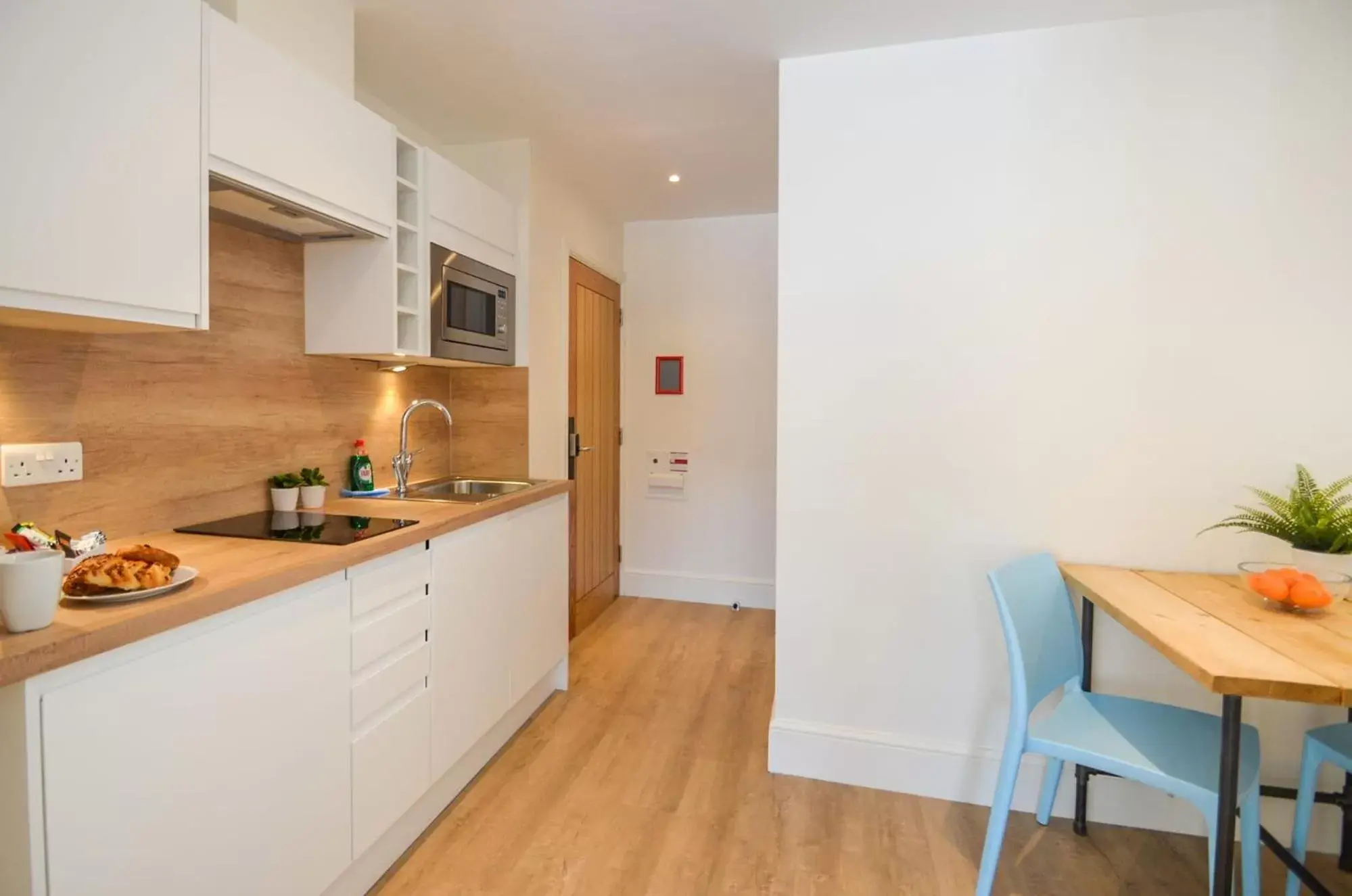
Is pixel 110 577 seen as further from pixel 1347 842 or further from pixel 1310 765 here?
pixel 1347 842

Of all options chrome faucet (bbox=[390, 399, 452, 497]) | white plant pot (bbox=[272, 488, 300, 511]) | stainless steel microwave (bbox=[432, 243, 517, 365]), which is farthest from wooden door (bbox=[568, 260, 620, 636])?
white plant pot (bbox=[272, 488, 300, 511])

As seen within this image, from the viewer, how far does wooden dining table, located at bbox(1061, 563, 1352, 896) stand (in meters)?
1.27

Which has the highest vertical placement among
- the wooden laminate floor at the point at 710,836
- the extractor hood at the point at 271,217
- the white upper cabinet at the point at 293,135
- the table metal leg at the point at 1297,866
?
the white upper cabinet at the point at 293,135

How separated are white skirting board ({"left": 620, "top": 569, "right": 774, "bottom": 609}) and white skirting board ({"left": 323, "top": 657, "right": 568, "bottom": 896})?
1.54m

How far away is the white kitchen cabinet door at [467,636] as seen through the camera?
201 cm

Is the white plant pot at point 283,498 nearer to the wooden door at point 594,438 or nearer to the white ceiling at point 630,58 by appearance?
the white ceiling at point 630,58

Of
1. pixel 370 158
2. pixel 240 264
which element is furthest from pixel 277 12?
pixel 240 264

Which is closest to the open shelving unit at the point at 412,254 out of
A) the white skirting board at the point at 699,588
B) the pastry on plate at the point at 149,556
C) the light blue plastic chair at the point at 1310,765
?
the pastry on plate at the point at 149,556

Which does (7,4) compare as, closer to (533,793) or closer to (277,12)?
(277,12)

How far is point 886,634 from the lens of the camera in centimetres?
230

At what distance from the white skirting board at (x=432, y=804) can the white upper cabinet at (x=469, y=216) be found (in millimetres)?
1744

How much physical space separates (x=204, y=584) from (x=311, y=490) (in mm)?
928

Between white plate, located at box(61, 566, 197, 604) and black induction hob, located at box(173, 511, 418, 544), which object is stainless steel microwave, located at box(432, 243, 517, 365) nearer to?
black induction hob, located at box(173, 511, 418, 544)

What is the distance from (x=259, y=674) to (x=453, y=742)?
2.80 feet
